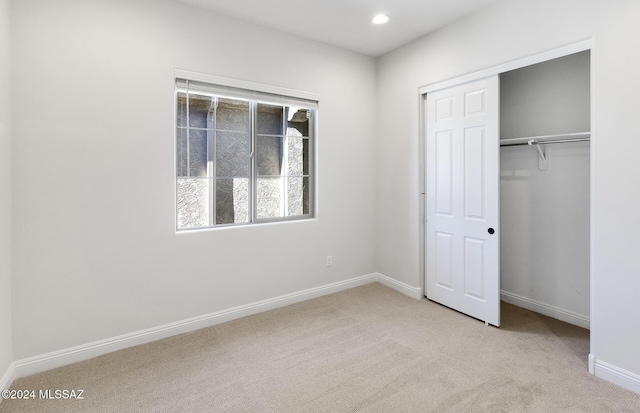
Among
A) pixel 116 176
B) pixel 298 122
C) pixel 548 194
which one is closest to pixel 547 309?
pixel 548 194

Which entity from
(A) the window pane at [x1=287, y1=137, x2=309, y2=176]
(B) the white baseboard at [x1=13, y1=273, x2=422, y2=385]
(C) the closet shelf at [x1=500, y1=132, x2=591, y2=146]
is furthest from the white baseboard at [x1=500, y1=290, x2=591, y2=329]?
(A) the window pane at [x1=287, y1=137, x2=309, y2=176]

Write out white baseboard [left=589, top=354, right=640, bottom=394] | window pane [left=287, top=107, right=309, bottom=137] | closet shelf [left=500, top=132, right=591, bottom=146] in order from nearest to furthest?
white baseboard [left=589, top=354, right=640, bottom=394] → closet shelf [left=500, top=132, right=591, bottom=146] → window pane [left=287, top=107, right=309, bottom=137]

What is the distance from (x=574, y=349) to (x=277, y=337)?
2.32 metres

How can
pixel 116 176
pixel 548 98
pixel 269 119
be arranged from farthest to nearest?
pixel 269 119 → pixel 548 98 → pixel 116 176

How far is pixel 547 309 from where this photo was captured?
3172 millimetres

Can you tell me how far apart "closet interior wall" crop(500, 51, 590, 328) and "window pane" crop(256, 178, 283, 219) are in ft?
7.90

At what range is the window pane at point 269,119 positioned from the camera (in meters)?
3.36

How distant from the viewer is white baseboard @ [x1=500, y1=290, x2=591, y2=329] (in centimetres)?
292

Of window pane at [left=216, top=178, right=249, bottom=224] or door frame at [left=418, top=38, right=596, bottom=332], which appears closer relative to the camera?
door frame at [left=418, top=38, right=596, bottom=332]

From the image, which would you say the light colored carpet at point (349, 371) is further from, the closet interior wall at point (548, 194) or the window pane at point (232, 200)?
the window pane at point (232, 200)

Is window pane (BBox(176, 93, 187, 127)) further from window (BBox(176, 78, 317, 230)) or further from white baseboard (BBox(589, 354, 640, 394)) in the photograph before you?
white baseboard (BBox(589, 354, 640, 394))

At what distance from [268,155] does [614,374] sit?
3.21 m

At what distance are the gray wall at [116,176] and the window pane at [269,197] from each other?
0.19 meters

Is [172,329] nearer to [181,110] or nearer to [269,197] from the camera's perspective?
[269,197]
